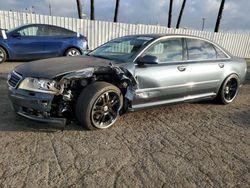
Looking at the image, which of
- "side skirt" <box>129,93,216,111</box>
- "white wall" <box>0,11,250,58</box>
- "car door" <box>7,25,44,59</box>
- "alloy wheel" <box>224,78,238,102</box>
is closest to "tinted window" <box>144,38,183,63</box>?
"side skirt" <box>129,93,216,111</box>

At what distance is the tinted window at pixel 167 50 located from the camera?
4723mm

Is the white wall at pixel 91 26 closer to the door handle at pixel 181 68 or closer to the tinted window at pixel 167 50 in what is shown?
the tinted window at pixel 167 50

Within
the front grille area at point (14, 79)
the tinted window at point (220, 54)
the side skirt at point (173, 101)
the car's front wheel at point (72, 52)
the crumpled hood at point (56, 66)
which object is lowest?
the side skirt at point (173, 101)

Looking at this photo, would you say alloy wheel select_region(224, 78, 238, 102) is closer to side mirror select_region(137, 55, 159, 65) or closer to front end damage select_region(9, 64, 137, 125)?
side mirror select_region(137, 55, 159, 65)

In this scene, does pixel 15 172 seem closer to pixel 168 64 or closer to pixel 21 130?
pixel 21 130

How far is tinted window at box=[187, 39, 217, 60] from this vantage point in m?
5.23

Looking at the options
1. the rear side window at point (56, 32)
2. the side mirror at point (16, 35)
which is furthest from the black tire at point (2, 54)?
the rear side window at point (56, 32)

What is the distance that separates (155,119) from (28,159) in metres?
2.36

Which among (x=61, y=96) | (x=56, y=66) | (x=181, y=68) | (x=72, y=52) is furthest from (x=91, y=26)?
(x=61, y=96)

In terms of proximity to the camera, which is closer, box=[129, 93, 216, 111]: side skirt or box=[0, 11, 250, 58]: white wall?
box=[129, 93, 216, 111]: side skirt

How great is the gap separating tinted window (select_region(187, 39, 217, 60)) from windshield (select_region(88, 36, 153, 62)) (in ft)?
3.03

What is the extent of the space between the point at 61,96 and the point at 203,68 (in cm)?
290

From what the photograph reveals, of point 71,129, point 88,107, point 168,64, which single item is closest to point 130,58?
point 168,64

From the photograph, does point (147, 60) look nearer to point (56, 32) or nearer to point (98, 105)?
point (98, 105)
